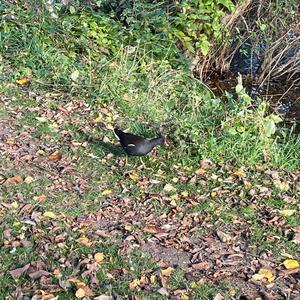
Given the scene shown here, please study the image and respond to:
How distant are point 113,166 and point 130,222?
0.93 m

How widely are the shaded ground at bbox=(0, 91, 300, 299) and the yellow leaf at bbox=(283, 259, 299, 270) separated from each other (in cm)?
3

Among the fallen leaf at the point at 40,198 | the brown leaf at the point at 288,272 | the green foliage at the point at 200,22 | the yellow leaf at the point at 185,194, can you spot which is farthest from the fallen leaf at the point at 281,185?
the green foliage at the point at 200,22

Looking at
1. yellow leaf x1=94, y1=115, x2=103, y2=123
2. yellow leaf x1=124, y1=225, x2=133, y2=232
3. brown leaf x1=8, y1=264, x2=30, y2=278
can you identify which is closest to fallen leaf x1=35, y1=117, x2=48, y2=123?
yellow leaf x1=94, y1=115, x2=103, y2=123

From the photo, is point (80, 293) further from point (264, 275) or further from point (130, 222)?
point (264, 275)

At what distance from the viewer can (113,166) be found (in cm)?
582

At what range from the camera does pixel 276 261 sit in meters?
4.72

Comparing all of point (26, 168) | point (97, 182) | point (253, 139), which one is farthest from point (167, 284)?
point (253, 139)

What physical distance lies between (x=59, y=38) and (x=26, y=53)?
2.02 feet

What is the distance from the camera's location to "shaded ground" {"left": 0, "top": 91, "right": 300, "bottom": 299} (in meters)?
4.34

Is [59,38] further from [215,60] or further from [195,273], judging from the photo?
[195,273]

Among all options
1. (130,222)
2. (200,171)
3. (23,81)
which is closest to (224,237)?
(130,222)

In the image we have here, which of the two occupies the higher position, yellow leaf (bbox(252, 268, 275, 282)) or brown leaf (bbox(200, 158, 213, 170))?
yellow leaf (bbox(252, 268, 275, 282))

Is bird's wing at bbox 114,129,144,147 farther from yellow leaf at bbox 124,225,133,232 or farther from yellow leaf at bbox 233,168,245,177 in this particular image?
yellow leaf at bbox 233,168,245,177

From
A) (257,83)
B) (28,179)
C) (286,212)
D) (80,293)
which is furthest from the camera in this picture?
(257,83)
